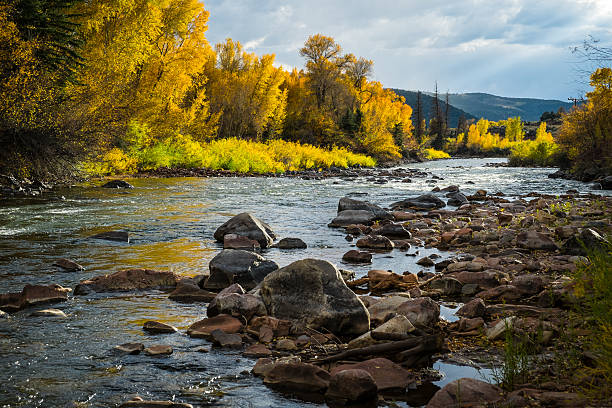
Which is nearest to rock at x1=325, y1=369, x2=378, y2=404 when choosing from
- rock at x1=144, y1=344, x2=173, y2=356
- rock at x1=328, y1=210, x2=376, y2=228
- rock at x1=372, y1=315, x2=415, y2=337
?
rock at x1=372, y1=315, x2=415, y2=337

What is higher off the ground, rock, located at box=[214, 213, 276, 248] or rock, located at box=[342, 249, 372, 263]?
rock, located at box=[214, 213, 276, 248]

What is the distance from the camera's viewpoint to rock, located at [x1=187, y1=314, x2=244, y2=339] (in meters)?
4.25

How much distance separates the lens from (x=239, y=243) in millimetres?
8477

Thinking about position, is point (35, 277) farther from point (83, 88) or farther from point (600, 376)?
point (83, 88)

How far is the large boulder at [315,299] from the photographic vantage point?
14.3ft

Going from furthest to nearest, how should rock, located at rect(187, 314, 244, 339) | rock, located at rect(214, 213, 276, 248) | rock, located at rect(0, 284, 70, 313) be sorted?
rock, located at rect(214, 213, 276, 248) → rock, located at rect(0, 284, 70, 313) → rock, located at rect(187, 314, 244, 339)

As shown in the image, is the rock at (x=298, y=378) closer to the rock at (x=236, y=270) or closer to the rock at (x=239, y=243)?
the rock at (x=236, y=270)

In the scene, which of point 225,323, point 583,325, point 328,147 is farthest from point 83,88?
point 328,147

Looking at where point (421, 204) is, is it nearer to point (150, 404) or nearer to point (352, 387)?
point (352, 387)

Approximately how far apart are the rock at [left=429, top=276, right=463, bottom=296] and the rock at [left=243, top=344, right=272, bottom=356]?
8.22ft

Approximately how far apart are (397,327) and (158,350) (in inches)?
78.0

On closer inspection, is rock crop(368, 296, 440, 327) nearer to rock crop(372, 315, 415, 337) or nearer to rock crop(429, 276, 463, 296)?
rock crop(372, 315, 415, 337)

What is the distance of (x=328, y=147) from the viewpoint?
4822 centimetres

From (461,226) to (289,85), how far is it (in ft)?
152
